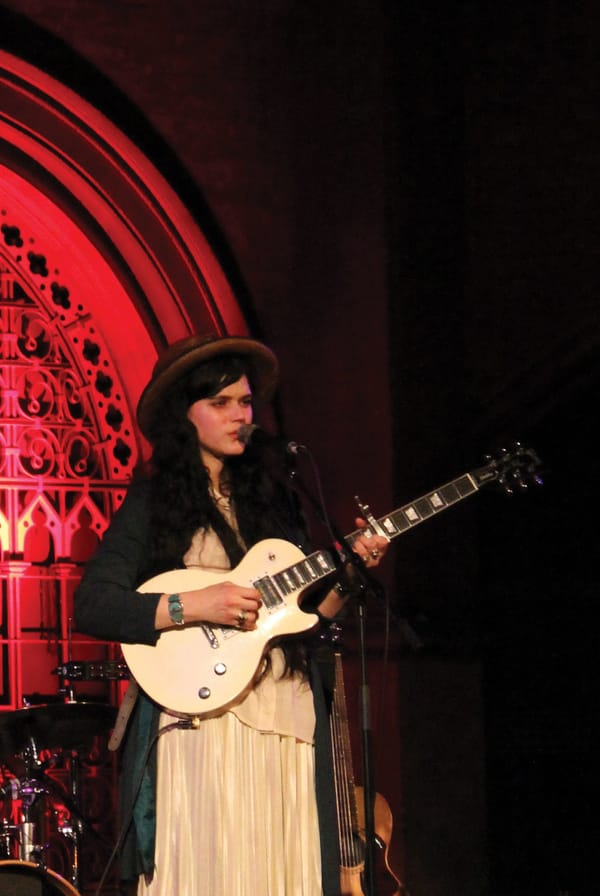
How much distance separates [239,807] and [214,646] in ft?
1.25

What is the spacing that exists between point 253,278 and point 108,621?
329 cm

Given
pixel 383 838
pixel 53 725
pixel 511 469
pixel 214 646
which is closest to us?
pixel 214 646

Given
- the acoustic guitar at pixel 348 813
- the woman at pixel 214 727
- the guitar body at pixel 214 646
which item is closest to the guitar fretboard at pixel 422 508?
the woman at pixel 214 727

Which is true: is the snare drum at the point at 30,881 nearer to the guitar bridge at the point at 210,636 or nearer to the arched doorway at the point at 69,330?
the arched doorway at the point at 69,330

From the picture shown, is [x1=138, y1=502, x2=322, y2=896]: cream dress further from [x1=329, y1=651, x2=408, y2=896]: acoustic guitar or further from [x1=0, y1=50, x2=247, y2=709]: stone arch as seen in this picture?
[x1=0, y1=50, x2=247, y2=709]: stone arch

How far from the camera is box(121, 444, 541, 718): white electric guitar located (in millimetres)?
3389

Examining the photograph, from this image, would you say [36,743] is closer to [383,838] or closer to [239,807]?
[383,838]

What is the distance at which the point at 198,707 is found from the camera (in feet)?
11.0

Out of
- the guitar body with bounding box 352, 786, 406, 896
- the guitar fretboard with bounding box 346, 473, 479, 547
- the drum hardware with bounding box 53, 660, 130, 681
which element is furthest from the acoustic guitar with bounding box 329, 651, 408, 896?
the guitar fretboard with bounding box 346, 473, 479, 547

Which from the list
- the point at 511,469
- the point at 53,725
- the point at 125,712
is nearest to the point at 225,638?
the point at 125,712

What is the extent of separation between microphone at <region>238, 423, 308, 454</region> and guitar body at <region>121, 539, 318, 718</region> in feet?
0.81

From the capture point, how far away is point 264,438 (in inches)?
139

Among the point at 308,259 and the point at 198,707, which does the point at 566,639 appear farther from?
the point at 198,707

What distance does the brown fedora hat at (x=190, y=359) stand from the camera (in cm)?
367
